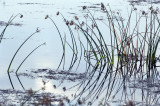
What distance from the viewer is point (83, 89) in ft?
18.2

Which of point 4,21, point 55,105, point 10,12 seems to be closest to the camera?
point 55,105

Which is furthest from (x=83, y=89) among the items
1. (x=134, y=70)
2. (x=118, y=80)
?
(x=134, y=70)

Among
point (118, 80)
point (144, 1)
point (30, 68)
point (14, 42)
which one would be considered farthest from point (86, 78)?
point (144, 1)

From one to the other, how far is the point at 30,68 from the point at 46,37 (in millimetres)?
2305

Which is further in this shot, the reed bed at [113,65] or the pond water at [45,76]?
the reed bed at [113,65]

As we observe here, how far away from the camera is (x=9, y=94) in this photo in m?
5.25

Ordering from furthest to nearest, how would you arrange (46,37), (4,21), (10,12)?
1. (10,12)
2. (4,21)
3. (46,37)

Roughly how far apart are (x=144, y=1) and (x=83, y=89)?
9.94 meters

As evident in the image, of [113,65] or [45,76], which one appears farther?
[113,65]

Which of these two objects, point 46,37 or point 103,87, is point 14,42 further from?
point 103,87

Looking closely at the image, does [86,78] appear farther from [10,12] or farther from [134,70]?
[10,12]

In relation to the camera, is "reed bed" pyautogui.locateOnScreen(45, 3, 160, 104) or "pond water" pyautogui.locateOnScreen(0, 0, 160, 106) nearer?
"pond water" pyautogui.locateOnScreen(0, 0, 160, 106)

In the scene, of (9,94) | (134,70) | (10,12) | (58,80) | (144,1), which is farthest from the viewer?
(144,1)

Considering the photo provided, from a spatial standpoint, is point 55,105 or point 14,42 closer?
point 55,105
